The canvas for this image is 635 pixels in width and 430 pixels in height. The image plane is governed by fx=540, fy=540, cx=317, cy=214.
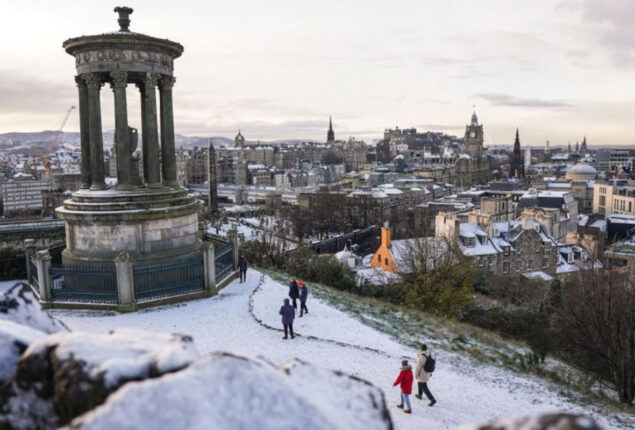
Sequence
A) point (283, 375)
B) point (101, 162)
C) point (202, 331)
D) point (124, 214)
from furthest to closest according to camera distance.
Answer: point (101, 162), point (124, 214), point (202, 331), point (283, 375)

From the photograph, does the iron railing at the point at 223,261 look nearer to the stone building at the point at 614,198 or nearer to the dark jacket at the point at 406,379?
the dark jacket at the point at 406,379

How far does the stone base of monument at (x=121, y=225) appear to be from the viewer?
15.8 meters

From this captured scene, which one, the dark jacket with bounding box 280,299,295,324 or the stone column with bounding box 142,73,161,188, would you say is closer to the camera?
the dark jacket with bounding box 280,299,295,324

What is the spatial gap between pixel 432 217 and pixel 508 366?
2672 inches

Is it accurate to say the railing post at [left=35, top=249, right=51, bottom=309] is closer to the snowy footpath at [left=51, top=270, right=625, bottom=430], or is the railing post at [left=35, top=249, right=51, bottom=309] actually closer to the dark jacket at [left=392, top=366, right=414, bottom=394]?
the snowy footpath at [left=51, top=270, right=625, bottom=430]

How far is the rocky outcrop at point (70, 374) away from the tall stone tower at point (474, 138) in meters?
167

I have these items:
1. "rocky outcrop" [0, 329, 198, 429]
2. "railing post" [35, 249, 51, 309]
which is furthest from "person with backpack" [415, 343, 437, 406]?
"railing post" [35, 249, 51, 309]

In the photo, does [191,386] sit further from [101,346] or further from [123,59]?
[123,59]

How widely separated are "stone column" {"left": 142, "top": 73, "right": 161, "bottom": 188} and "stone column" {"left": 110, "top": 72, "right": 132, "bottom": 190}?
0.69 m

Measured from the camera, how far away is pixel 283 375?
342 centimetres

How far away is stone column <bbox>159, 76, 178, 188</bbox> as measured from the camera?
704 inches

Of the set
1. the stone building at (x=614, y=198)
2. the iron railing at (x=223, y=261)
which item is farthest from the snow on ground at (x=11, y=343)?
the stone building at (x=614, y=198)

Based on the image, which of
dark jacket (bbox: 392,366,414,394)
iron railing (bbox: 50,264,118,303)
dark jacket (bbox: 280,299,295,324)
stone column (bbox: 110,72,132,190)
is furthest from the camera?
stone column (bbox: 110,72,132,190)

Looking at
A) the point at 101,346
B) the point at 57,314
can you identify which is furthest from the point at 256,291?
the point at 101,346
